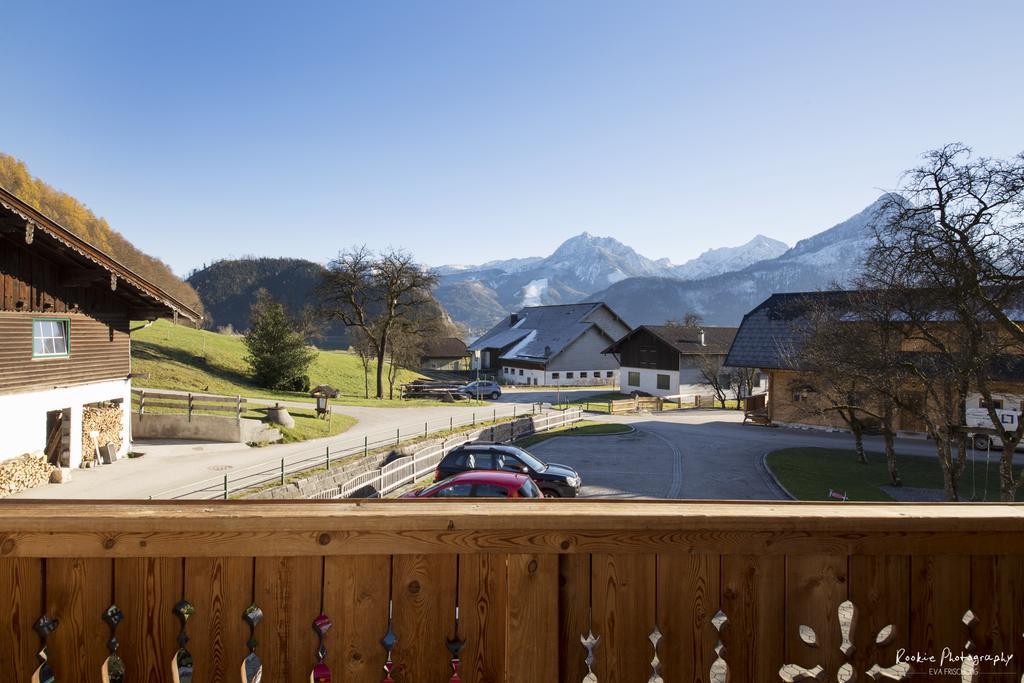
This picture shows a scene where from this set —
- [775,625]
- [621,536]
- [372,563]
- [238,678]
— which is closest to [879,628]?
[775,625]

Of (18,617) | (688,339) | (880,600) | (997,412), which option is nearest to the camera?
(18,617)

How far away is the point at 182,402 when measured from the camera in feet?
91.4

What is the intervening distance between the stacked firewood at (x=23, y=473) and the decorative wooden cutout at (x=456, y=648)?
18277 mm

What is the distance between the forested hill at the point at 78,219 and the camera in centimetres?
6362

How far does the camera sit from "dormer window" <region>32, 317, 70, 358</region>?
17219mm

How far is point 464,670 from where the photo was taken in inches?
85.4

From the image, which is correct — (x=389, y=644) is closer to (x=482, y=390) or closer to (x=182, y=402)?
(x=182, y=402)

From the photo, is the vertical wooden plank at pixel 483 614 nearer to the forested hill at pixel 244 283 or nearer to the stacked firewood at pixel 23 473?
the stacked firewood at pixel 23 473

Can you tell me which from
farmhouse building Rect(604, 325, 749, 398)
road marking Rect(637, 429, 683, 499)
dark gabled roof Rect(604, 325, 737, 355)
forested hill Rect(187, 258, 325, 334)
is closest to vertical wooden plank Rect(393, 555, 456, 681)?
road marking Rect(637, 429, 683, 499)

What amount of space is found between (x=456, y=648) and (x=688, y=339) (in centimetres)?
6068

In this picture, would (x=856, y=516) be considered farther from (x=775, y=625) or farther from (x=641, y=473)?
(x=641, y=473)

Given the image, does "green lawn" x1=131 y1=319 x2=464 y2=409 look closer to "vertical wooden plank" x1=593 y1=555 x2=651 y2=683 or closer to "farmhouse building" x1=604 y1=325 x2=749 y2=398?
"farmhouse building" x1=604 y1=325 x2=749 y2=398

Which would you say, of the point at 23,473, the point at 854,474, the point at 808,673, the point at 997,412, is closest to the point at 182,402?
the point at 23,473

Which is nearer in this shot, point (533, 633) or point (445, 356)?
point (533, 633)
